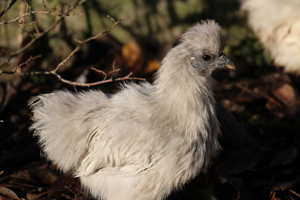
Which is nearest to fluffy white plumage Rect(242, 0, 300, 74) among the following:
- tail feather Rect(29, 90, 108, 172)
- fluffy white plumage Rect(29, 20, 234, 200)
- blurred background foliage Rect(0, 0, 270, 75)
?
blurred background foliage Rect(0, 0, 270, 75)

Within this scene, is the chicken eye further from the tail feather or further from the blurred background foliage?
the blurred background foliage

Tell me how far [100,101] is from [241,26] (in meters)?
2.95

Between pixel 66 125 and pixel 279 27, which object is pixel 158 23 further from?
pixel 66 125

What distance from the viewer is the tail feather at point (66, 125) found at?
9.44 feet

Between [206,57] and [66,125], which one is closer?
[206,57]

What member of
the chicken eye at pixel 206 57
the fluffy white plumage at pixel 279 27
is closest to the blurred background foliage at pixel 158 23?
the fluffy white plumage at pixel 279 27

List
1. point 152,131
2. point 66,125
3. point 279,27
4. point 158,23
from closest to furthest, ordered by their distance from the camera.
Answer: point 152,131 → point 66,125 → point 279,27 → point 158,23

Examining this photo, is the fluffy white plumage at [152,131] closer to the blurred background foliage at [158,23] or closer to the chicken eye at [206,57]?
the chicken eye at [206,57]

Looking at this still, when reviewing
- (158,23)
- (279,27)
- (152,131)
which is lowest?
(152,131)

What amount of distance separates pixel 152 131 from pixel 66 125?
2.10 feet

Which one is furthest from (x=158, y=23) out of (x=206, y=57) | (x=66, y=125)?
(x=66, y=125)

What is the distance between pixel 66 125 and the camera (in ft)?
9.50

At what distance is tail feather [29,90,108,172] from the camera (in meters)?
2.88

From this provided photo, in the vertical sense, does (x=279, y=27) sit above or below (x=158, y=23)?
below
